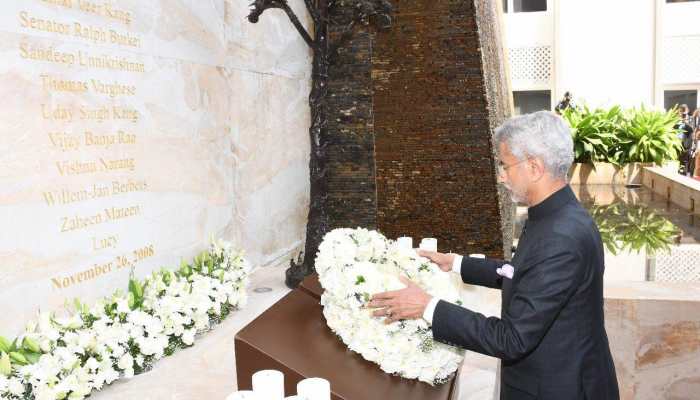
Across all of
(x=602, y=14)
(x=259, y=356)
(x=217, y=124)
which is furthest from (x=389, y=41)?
(x=602, y=14)

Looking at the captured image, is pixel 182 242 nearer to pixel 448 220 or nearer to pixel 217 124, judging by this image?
pixel 217 124

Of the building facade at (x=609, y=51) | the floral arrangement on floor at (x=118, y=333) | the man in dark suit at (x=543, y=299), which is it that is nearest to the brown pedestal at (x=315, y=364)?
the man in dark suit at (x=543, y=299)

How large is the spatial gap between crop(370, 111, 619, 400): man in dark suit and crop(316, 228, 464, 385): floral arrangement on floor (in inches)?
2.8

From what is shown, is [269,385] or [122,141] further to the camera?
[122,141]

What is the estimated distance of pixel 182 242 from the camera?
384cm

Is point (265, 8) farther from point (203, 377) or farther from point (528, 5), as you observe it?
point (528, 5)

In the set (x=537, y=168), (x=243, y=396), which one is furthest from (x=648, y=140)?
(x=243, y=396)

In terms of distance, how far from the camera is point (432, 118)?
5.34m

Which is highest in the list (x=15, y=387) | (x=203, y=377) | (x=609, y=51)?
(x=609, y=51)

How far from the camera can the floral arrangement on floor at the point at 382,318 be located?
6.01 feet

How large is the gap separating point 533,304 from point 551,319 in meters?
0.07

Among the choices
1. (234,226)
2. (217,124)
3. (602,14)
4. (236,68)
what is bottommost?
(234,226)

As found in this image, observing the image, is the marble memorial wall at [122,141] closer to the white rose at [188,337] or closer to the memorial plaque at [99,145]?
the memorial plaque at [99,145]

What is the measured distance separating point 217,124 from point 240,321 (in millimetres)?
1432
